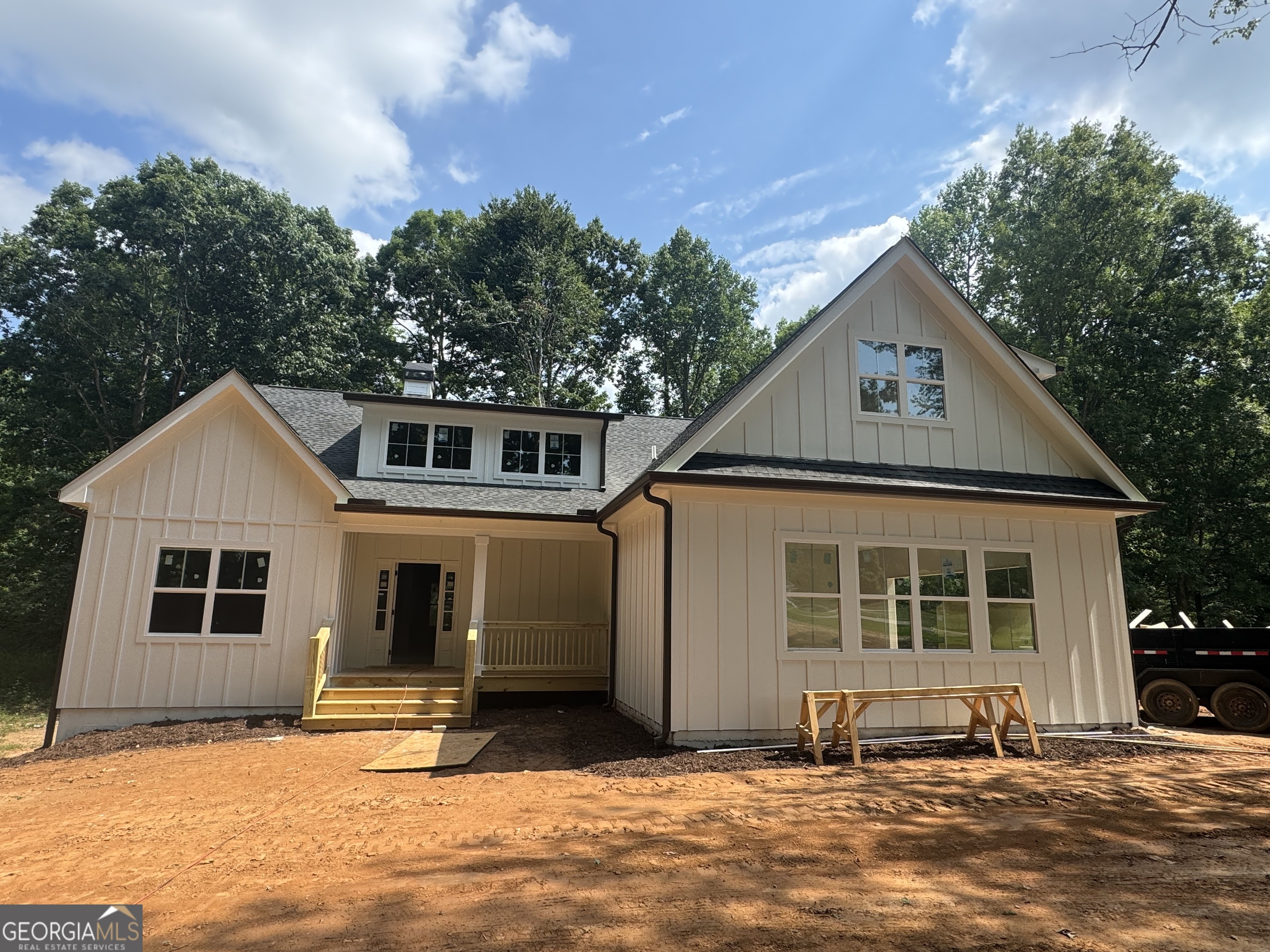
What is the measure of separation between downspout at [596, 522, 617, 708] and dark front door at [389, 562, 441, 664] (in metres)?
3.85

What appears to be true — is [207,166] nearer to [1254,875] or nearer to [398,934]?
[398,934]

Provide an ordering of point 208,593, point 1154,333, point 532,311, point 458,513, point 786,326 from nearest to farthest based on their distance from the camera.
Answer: point 208,593, point 458,513, point 1154,333, point 532,311, point 786,326

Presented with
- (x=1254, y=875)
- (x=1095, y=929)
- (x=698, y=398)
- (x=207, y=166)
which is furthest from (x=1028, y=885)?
(x=207, y=166)

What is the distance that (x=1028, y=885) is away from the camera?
12.9 ft

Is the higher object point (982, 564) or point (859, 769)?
point (982, 564)

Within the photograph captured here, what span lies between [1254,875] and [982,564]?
17.2 ft

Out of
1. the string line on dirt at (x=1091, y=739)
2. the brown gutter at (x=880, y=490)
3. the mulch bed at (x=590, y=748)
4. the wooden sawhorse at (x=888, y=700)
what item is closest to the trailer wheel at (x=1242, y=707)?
the string line on dirt at (x=1091, y=739)

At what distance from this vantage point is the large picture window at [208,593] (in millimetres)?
9734

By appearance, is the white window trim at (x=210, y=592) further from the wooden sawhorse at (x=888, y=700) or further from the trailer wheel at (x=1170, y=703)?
the trailer wheel at (x=1170, y=703)

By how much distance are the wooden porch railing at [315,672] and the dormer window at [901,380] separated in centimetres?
843

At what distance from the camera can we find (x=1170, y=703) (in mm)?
11273

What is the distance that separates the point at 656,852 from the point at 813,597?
15.0 feet

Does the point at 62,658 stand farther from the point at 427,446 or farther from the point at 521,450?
the point at 521,450

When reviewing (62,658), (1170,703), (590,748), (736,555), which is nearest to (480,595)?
(590,748)
